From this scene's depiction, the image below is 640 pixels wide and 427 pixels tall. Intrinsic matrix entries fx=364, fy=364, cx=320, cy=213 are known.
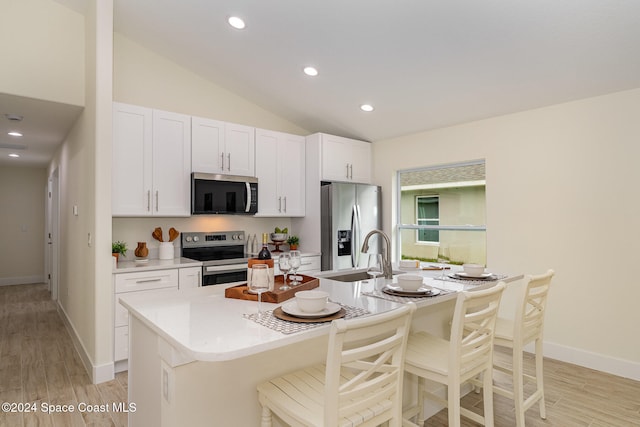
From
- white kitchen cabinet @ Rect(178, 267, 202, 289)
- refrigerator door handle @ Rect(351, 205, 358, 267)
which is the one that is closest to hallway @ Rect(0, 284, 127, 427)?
white kitchen cabinet @ Rect(178, 267, 202, 289)

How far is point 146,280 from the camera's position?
3.21 meters

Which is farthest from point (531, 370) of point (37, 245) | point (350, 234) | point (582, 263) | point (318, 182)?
point (37, 245)

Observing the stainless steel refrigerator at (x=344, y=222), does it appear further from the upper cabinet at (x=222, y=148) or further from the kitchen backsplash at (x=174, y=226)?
the upper cabinet at (x=222, y=148)

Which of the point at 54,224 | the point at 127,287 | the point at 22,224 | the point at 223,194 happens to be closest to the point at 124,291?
the point at 127,287

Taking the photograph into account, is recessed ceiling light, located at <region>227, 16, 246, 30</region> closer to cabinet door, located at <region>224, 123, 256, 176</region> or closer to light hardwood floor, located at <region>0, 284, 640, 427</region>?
cabinet door, located at <region>224, 123, 256, 176</region>

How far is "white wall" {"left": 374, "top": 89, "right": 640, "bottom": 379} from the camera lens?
303 centimetres

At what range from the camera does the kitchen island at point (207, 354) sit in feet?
4.02

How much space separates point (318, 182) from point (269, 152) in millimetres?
692

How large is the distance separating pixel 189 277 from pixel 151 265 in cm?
35

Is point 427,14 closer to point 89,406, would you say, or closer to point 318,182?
point 318,182

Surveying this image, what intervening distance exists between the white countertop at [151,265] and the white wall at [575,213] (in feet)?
10.2

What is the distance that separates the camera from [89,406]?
8.43 ft

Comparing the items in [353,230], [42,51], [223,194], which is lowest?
[353,230]

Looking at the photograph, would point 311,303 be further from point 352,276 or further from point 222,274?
point 222,274
